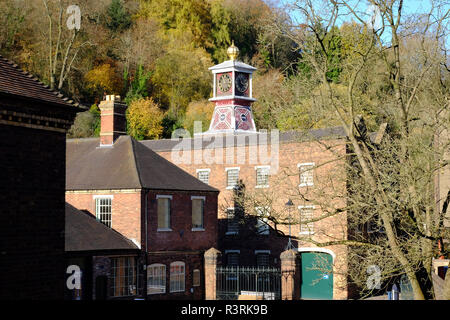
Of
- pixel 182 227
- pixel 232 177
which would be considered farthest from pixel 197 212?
pixel 232 177

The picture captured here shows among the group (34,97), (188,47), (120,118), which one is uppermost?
(188,47)

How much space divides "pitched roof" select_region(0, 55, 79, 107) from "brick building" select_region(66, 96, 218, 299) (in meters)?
14.2

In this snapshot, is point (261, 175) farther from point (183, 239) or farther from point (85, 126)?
point (85, 126)

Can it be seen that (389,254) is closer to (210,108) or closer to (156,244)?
(156,244)

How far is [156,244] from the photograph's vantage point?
32.6m

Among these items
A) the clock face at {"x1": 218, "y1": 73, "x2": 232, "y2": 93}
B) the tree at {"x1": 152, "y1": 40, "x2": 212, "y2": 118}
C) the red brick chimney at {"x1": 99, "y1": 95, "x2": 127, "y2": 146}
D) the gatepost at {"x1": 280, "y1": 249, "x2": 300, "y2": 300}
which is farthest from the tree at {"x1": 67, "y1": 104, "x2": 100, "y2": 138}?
the gatepost at {"x1": 280, "y1": 249, "x2": 300, "y2": 300}

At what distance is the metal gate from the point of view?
3130 centimetres

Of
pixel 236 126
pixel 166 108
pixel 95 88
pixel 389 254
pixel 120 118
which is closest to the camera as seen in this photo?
pixel 389 254

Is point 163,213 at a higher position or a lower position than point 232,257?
higher

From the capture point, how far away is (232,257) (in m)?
41.2

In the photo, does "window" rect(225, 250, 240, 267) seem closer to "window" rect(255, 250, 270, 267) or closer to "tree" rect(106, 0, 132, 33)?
"window" rect(255, 250, 270, 267)

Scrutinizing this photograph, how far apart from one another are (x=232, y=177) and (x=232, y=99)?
30.1 ft

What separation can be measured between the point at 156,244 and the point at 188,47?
38.7m
